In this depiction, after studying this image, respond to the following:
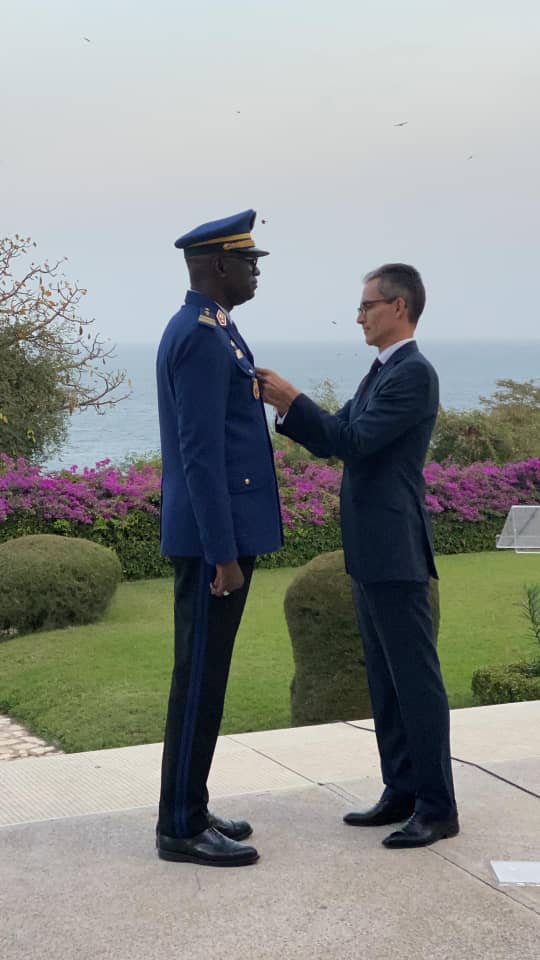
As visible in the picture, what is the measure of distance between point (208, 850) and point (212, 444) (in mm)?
1173

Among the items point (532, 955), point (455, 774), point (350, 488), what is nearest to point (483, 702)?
point (455, 774)

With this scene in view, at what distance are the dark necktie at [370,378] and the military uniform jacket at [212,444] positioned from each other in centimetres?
43

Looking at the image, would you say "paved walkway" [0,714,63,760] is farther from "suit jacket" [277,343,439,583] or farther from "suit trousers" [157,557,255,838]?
"suit jacket" [277,343,439,583]

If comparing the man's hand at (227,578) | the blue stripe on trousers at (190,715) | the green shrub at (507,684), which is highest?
the man's hand at (227,578)

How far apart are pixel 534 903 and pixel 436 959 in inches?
18.0

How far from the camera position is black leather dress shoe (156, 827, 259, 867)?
338cm

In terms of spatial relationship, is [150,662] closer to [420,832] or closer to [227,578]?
[420,832]

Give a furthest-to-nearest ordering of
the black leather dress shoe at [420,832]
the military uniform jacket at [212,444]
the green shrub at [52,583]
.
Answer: the green shrub at [52,583] → the black leather dress shoe at [420,832] → the military uniform jacket at [212,444]

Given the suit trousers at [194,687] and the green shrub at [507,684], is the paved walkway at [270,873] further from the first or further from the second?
the green shrub at [507,684]

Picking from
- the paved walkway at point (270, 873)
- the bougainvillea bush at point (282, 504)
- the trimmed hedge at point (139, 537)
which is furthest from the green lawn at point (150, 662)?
the paved walkway at point (270, 873)

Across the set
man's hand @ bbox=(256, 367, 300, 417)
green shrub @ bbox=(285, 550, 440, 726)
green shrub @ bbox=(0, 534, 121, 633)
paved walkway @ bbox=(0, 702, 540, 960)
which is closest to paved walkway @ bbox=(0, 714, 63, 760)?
green shrub @ bbox=(285, 550, 440, 726)

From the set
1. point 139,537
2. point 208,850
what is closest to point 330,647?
point 208,850

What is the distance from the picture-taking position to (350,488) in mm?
3734

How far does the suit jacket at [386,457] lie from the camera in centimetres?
355
